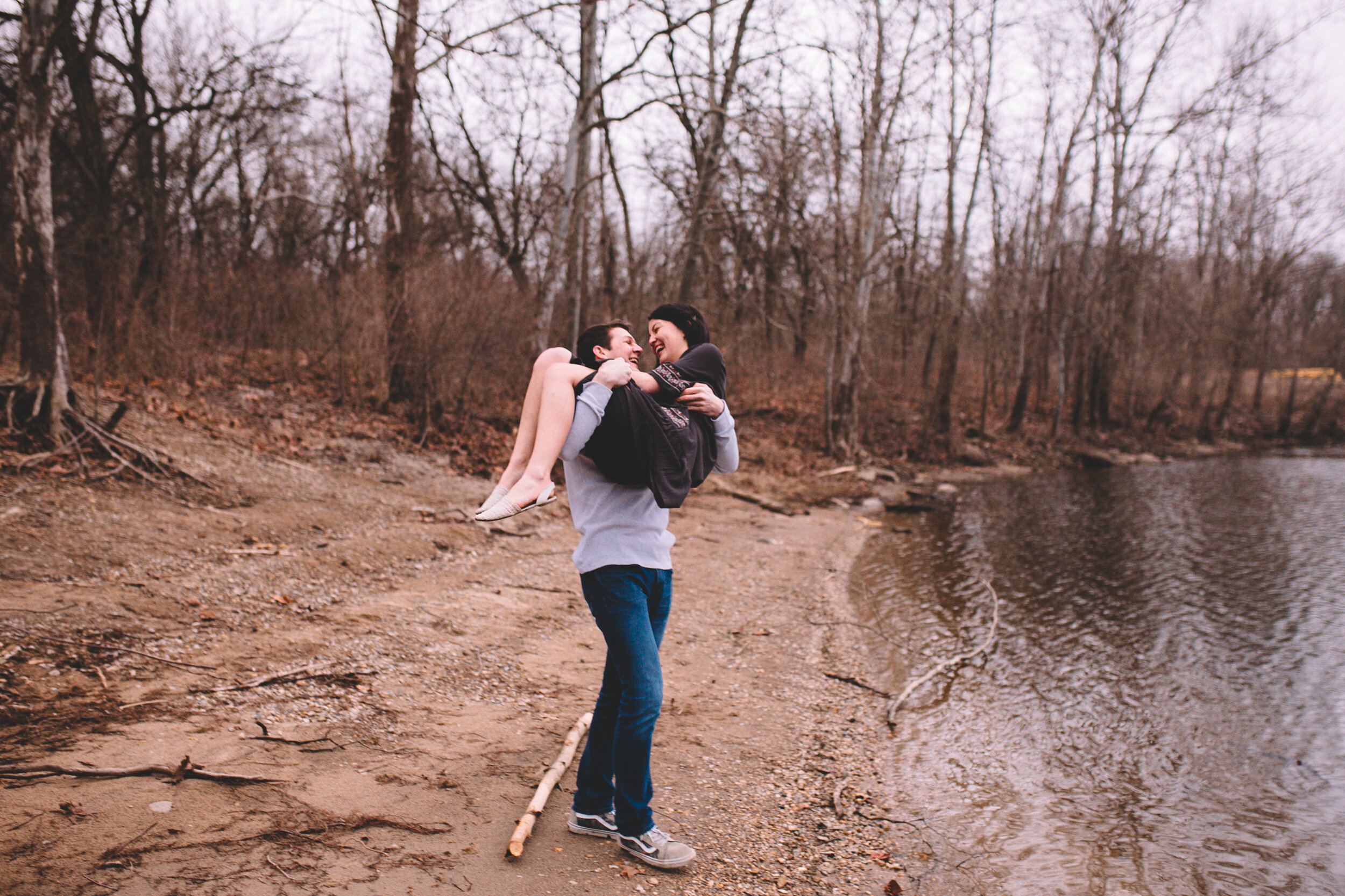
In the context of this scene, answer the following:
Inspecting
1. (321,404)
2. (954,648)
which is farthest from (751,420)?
(954,648)

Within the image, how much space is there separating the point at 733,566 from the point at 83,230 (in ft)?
55.0

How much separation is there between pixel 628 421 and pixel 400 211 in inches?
430

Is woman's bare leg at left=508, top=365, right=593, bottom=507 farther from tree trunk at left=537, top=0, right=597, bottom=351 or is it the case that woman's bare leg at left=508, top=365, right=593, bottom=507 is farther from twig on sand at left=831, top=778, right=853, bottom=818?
tree trunk at left=537, top=0, right=597, bottom=351

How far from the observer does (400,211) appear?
1223cm

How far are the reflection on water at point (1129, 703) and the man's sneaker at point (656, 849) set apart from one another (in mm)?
1719

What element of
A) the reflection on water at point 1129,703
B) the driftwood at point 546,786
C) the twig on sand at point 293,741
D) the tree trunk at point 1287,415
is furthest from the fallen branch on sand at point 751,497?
the tree trunk at point 1287,415

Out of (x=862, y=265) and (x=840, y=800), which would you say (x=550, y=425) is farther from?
(x=862, y=265)

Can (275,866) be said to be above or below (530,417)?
below

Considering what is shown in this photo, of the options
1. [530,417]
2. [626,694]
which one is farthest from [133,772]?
[530,417]

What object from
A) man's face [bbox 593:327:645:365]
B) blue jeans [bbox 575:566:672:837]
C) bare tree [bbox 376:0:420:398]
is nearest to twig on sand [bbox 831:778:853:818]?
blue jeans [bbox 575:566:672:837]

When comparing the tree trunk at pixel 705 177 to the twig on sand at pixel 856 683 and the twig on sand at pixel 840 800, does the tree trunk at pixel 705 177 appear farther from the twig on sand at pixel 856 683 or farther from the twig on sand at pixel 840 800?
the twig on sand at pixel 840 800

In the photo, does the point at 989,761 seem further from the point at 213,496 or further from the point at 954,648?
the point at 213,496

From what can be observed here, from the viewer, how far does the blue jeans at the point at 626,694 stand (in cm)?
284

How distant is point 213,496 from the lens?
24.0 feet
